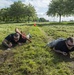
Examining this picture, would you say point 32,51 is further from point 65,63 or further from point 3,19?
point 3,19

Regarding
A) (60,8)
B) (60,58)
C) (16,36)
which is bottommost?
(60,58)

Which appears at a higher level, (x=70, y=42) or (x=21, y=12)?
(x=70, y=42)

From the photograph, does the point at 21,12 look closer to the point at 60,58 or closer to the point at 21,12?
the point at 21,12

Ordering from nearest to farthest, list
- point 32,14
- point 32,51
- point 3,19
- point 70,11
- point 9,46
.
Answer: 1. point 32,51
2. point 9,46
3. point 70,11
4. point 32,14
5. point 3,19

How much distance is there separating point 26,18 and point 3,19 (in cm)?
1344

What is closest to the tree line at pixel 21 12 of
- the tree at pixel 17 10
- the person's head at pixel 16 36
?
the tree at pixel 17 10

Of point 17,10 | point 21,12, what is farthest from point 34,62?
point 17,10

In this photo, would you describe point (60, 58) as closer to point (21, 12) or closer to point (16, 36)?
point (16, 36)

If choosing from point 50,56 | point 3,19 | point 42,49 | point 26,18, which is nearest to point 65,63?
point 50,56

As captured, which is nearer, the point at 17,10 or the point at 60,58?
the point at 60,58

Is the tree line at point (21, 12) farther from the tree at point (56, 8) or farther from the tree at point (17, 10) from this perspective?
the tree at point (56, 8)

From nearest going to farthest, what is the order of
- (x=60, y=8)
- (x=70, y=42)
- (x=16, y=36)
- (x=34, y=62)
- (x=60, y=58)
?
(x=34, y=62), (x=70, y=42), (x=60, y=58), (x=16, y=36), (x=60, y=8)

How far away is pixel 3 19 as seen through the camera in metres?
92.9

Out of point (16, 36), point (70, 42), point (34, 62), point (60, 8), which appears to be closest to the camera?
point (34, 62)
